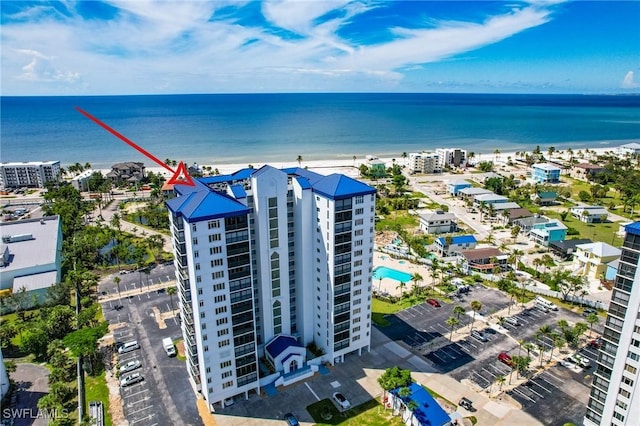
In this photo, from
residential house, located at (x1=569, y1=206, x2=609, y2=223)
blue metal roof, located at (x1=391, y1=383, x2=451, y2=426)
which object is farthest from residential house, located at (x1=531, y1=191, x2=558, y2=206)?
blue metal roof, located at (x1=391, y1=383, x2=451, y2=426)

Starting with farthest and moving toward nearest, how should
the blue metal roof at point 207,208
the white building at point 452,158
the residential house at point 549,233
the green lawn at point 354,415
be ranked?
the white building at point 452,158, the residential house at point 549,233, the green lawn at point 354,415, the blue metal roof at point 207,208

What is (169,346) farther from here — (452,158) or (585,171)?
(585,171)

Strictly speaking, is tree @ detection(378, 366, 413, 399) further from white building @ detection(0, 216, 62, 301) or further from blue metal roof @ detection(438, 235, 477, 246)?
white building @ detection(0, 216, 62, 301)

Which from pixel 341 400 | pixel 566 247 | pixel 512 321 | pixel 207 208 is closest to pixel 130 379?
pixel 341 400

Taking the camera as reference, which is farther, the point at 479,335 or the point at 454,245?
the point at 454,245

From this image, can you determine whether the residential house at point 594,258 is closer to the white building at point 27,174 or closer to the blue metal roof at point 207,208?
the blue metal roof at point 207,208

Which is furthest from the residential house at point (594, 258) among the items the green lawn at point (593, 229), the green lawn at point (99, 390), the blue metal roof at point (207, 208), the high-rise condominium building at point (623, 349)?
the green lawn at point (99, 390)

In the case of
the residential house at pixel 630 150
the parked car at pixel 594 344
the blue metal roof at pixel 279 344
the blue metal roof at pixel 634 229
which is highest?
the blue metal roof at pixel 634 229
